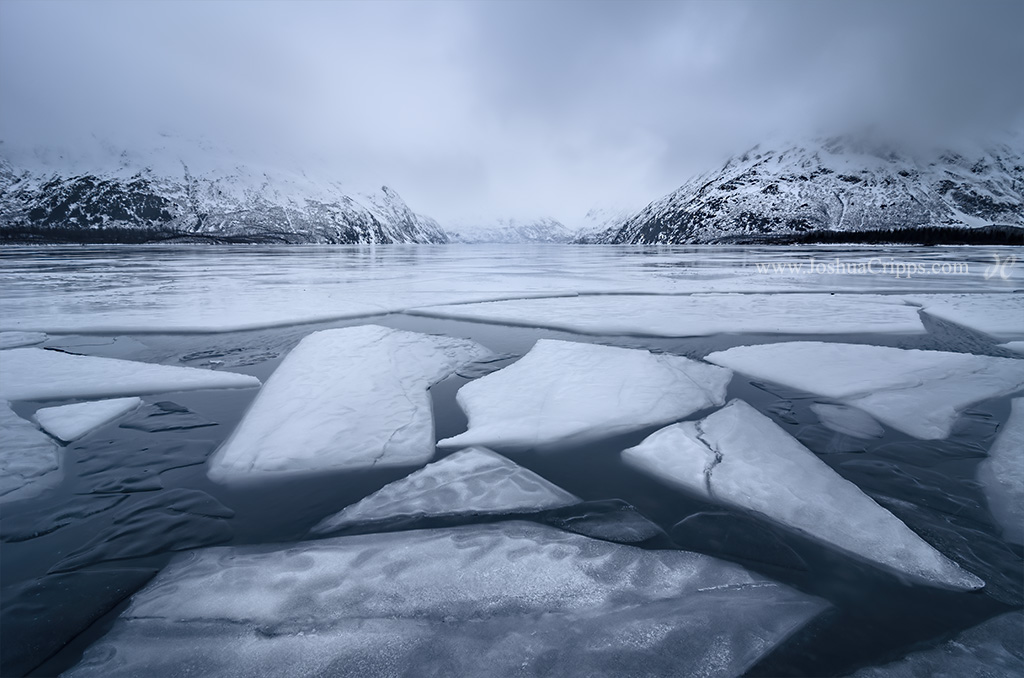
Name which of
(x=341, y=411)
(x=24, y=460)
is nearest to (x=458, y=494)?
(x=341, y=411)

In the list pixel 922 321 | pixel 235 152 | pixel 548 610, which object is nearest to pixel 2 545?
pixel 548 610

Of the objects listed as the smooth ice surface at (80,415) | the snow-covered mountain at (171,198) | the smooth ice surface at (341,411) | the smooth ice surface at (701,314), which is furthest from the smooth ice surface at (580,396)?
the snow-covered mountain at (171,198)

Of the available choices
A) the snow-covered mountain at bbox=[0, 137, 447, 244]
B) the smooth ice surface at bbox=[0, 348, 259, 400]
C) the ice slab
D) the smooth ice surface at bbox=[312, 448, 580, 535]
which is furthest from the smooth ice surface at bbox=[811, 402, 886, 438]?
the snow-covered mountain at bbox=[0, 137, 447, 244]

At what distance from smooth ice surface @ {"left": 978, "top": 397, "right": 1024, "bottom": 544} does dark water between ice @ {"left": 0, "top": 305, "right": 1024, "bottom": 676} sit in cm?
6

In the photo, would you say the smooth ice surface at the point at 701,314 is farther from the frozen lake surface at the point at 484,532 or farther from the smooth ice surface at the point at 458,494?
the smooth ice surface at the point at 458,494

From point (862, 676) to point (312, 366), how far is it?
13.6 feet

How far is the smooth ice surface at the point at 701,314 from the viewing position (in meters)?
6.00

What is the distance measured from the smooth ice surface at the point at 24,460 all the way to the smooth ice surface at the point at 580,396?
6.81 ft

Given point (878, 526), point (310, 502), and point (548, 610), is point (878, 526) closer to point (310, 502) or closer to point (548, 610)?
point (548, 610)

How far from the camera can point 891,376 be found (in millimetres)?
3846

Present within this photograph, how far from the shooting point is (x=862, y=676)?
4.23 ft

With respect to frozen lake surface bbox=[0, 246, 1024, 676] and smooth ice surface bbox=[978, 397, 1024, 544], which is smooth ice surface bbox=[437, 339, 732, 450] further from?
smooth ice surface bbox=[978, 397, 1024, 544]

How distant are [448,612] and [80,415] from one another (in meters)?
3.22

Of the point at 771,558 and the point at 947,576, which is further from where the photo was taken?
the point at 771,558
